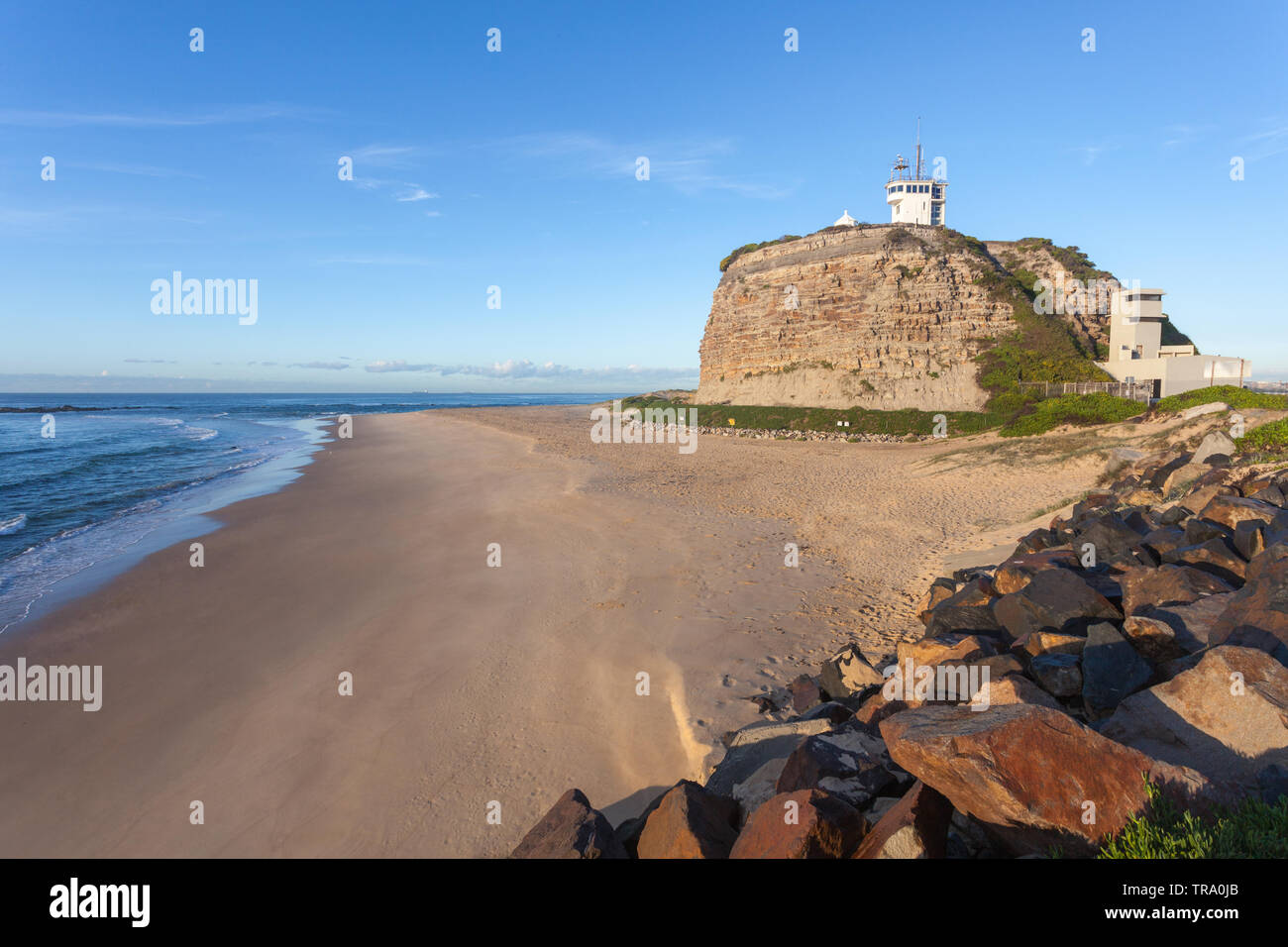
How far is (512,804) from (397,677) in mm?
3749

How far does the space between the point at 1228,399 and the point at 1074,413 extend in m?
6.73

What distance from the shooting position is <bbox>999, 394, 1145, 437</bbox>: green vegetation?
92.3 feet

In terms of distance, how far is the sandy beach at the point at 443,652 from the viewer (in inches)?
263

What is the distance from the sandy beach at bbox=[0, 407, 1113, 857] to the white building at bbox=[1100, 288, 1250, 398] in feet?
47.6

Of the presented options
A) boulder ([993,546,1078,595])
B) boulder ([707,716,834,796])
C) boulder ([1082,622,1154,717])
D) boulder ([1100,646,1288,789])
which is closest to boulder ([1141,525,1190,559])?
boulder ([993,546,1078,595])

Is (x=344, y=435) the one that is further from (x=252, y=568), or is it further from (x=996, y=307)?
(x=996, y=307)

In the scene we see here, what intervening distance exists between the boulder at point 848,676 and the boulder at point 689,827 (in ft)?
10.5

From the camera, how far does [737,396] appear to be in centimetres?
5075

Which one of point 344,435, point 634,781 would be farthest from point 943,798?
point 344,435

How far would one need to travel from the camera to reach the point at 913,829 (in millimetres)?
3682

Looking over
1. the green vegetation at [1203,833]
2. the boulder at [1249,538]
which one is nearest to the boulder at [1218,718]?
the green vegetation at [1203,833]

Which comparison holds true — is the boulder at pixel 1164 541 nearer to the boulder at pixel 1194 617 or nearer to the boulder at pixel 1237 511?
the boulder at pixel 1237 511
